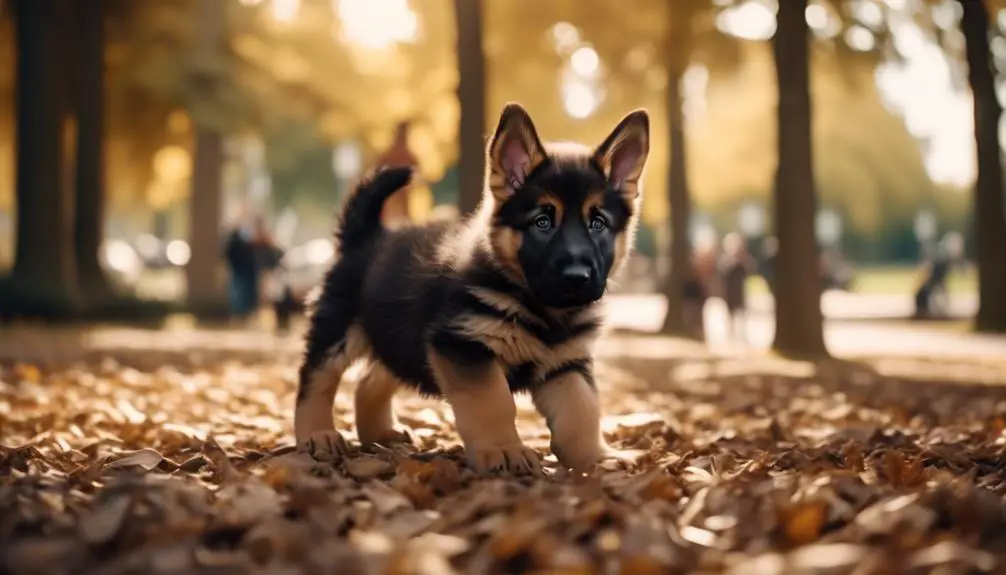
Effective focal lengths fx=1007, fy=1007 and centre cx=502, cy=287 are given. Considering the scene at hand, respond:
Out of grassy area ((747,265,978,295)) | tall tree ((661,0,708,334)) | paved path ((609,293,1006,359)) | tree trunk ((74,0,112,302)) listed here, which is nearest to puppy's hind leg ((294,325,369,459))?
paved path ((609,293,1006,359))

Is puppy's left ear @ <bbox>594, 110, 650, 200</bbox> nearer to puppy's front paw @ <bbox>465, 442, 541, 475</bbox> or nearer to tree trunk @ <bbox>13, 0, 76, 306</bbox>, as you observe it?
puppy's front paw @ <bbox>465, 442, 541, 475</bbox>

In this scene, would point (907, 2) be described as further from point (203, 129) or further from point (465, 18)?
point (203, 129)

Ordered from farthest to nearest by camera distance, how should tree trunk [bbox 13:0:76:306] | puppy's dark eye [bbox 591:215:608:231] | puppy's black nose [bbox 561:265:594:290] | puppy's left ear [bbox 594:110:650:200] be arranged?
tree trunk [bbox 13:0:76:306] → puppy's left ear [bbox 594:110:650:200] → puppy's dark eye [bbox 591:215:608:231] → puppy's black nose [bbox 561:265:594:290]

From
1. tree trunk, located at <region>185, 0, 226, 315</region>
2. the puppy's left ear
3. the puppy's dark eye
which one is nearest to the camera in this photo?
the puppy's dark eye

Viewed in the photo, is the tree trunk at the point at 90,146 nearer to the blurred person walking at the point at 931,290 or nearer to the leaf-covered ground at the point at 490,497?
the leaf-covered ground at the point at 490,497

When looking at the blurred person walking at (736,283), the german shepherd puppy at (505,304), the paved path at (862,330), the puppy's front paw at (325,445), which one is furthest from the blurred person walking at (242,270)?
the puppy's front paw at (325,445)

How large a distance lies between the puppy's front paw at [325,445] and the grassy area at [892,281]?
3779cm

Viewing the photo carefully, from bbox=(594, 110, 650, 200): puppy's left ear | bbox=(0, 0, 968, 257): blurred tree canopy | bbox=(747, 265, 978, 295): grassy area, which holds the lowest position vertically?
bbox=(747, 265, 978, 295): grassy area

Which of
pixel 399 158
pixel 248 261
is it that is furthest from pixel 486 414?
pixel 248 261

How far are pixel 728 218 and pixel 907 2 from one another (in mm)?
48810

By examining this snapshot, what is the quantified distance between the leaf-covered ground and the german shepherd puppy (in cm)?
36

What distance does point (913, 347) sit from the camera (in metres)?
16.8

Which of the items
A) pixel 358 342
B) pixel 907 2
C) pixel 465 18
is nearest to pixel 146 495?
pixel 358 342

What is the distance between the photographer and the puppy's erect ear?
490 cm
